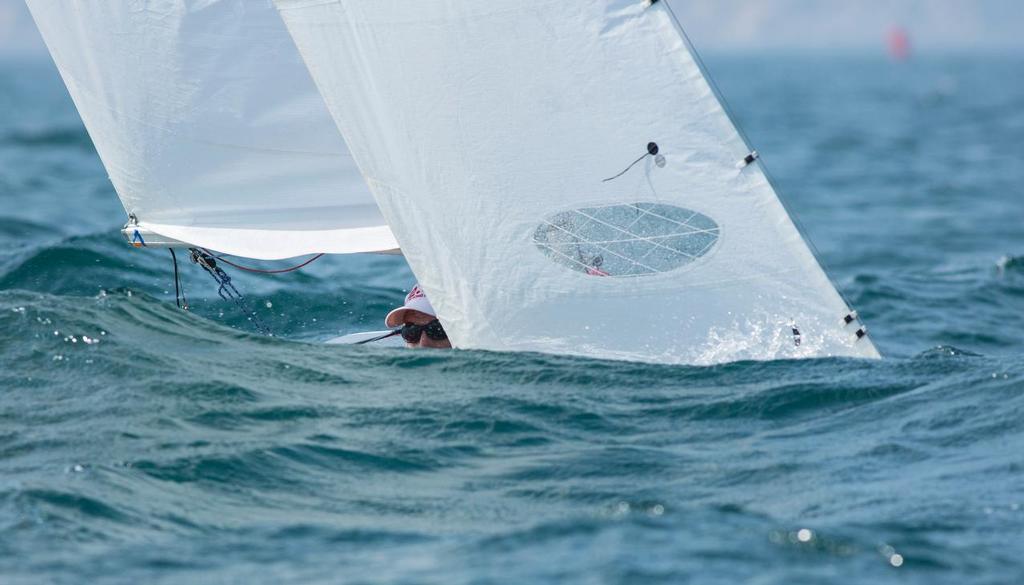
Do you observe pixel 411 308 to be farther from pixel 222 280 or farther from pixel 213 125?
pixel 213 125

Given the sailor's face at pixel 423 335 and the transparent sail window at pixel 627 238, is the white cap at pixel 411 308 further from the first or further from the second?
the transparent sail window at pixel 627 238

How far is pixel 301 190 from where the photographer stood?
28.2ft

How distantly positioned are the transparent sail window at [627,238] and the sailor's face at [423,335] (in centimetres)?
117

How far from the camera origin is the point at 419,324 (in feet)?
27.7

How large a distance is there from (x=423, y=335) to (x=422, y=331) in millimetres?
25

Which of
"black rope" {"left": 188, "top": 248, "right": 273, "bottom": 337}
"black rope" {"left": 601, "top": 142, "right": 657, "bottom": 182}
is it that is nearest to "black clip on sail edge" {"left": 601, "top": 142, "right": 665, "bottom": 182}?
"black rope" {"left": 601, "top": 142, "right": 657, "bottom": 182}

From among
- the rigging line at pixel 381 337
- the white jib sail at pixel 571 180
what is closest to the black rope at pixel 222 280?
the rigging line at pixel 381 337

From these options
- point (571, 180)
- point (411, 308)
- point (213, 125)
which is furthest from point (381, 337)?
point (571, 180)

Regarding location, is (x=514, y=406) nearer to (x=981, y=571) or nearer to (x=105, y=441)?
(x=105, y=441)

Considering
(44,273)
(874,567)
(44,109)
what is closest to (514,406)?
Result: (874,567)

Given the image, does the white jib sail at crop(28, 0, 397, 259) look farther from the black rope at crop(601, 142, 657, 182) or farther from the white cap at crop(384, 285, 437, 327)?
the black rope at crop(601, 142, 657, 182)

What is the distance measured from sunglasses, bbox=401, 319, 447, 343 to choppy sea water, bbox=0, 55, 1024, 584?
1.41 feet

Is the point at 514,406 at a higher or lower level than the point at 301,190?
lower

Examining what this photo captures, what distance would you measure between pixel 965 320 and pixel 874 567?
6.48 m
